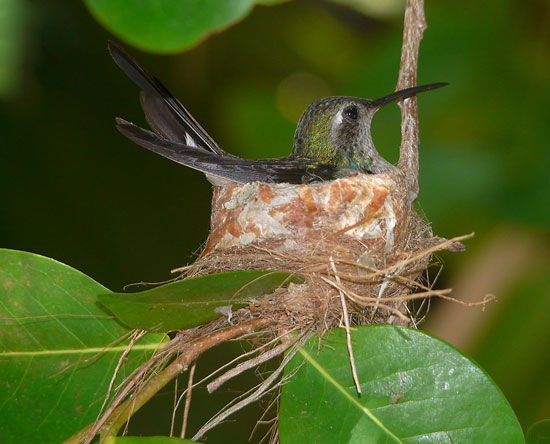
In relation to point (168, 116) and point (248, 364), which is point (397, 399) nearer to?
point (248, 364)

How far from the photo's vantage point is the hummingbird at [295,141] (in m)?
2.79

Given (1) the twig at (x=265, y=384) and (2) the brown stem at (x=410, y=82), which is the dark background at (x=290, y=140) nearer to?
(2) the brown stem at (x=410, y=82)

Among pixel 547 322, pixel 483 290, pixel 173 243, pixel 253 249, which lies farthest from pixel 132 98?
pixel 547 322

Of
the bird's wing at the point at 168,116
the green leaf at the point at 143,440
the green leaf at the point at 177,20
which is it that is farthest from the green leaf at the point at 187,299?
the bird's wing at the point at 168,116

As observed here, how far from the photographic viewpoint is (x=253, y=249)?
291 cm

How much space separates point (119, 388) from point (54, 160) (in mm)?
2332

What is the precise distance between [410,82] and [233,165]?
812mm

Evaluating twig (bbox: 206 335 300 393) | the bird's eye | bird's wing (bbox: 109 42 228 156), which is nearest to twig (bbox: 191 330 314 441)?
twig (bbox: 206 335 300 393)

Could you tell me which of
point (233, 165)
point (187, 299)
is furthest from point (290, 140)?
point (187, 299)

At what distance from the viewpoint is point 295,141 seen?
3805 millimetres

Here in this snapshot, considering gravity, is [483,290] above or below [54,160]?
below

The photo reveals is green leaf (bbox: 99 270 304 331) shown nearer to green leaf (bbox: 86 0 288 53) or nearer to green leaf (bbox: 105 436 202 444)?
green leaf (bbox: 105 436 202 444)

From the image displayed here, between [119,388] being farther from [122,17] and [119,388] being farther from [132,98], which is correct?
[132,98]

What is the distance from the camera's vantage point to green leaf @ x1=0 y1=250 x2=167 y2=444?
2.27 meters
